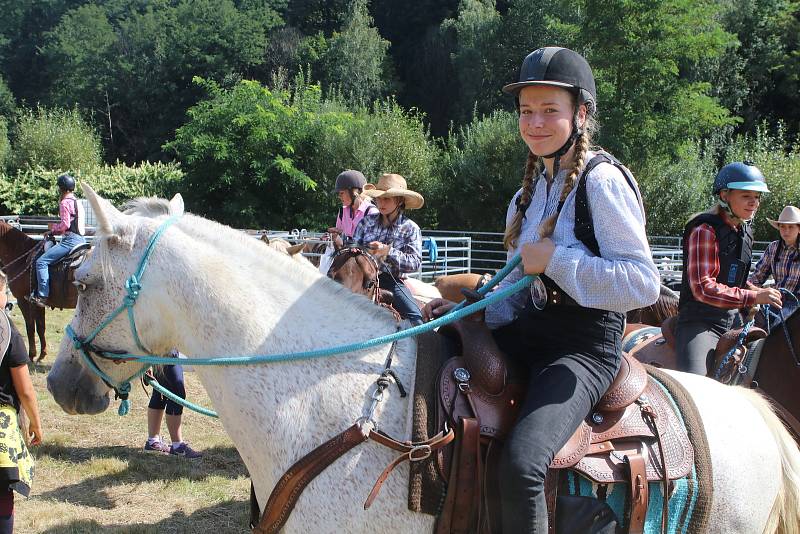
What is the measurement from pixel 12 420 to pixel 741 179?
4.70 m

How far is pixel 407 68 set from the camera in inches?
1921

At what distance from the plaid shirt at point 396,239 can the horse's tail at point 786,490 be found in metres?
4.51

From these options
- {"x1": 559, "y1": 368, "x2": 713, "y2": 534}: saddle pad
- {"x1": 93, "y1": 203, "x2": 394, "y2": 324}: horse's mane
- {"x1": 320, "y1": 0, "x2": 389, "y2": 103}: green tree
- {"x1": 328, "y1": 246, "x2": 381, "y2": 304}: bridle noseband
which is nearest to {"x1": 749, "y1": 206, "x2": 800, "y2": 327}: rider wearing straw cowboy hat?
{"x1": 328, "y1": 246, "x2": 381, "y2": 304}: bridle noseband

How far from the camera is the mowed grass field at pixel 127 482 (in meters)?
5.06

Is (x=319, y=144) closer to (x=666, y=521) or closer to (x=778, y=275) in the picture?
(x=778, y=275)

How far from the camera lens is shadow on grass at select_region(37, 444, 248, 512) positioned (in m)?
5.62

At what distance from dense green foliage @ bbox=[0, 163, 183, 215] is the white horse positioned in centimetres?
2604

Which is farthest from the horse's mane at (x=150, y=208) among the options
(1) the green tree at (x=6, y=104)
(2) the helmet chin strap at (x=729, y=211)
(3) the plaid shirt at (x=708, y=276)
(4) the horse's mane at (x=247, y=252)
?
(1) the green tree at (x=6, y=104)

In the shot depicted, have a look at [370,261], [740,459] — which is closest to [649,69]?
[370,261]

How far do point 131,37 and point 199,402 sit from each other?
59077 millimetres

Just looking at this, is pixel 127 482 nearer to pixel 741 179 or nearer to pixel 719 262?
pixel 719 262

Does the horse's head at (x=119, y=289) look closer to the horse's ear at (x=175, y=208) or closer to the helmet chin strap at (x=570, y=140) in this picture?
the horse's ear at (x=175, y=208)

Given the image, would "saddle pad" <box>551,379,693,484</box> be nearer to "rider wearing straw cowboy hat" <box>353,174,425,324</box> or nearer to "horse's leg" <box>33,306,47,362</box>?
"rider wearing straw cowboy hat" <box>353,174,425,324</box>

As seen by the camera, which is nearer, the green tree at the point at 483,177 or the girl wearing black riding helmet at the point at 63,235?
the girl wearing black riding helmet at the point at 63,235
